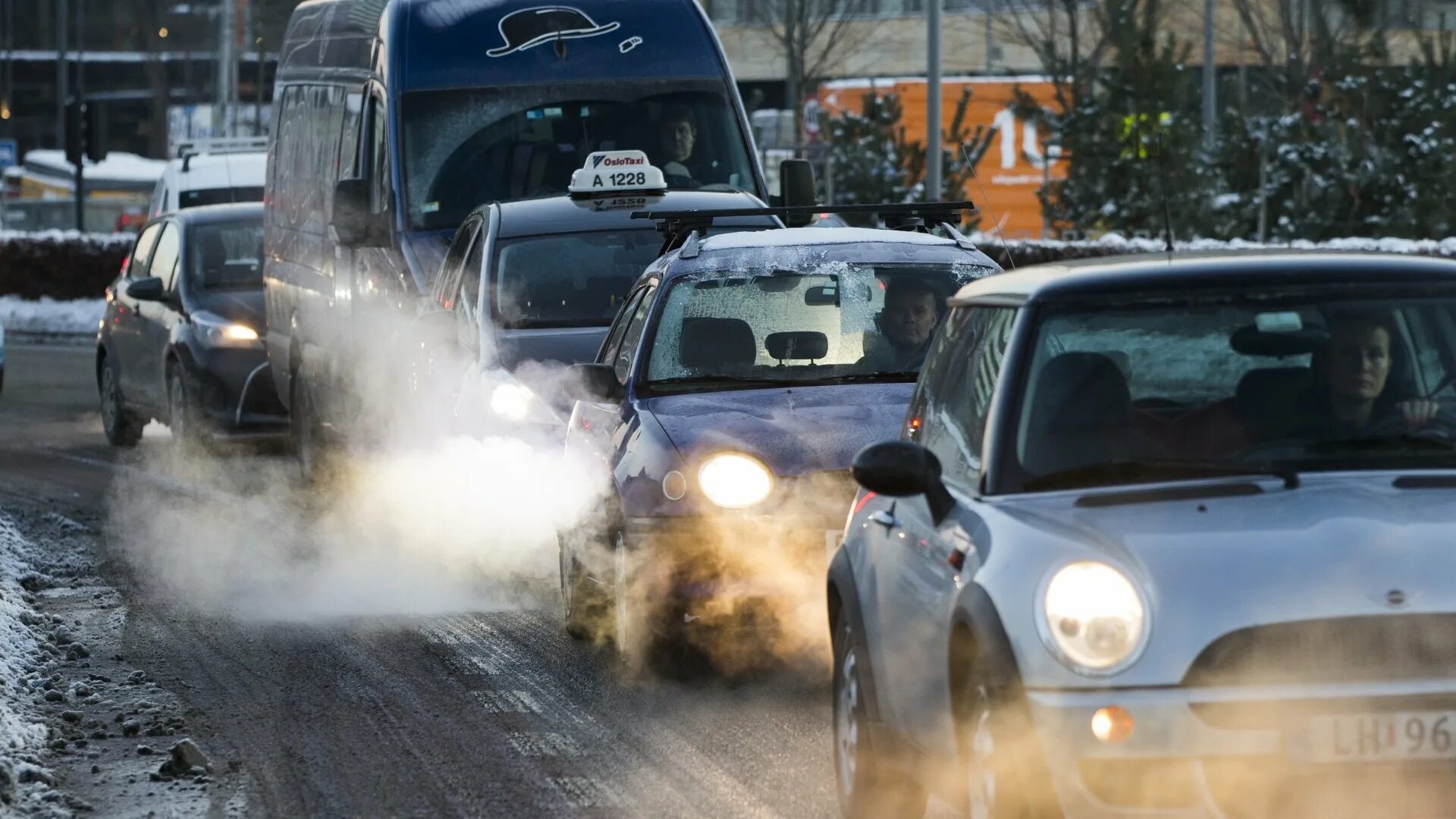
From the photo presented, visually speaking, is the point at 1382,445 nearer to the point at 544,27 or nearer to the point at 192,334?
the point at 544,27

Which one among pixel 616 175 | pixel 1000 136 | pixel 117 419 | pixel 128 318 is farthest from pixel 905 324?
pixel 1000 136

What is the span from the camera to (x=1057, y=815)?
5027 mm


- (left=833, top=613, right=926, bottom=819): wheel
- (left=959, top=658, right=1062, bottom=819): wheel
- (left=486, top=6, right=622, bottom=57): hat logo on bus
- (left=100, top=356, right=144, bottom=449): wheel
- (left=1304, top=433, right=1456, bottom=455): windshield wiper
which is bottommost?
(left=100, top=356, right=144, bottom=449): wheel

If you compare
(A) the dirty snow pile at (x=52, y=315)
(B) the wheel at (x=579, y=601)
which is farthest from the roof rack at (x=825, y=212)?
(A) the dirty snow pile at (x=52, y=315)

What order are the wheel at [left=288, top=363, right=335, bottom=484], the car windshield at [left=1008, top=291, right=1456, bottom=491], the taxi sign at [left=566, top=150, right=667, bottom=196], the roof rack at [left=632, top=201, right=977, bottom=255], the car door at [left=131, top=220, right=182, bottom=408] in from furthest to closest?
the car door at [left=131, top=220, right=182, bottom=408]
the wheel at [left=288, top=363, right=335, bottom=484]
the taxi sign at [left=566, top=150, right=667, bottom=196]
the roof rack at [left=632, top=201, right=977, bottom=255]
the car windshield at [left=1008, top=291, right=1456, bottom=491]

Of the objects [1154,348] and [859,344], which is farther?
[859,344]

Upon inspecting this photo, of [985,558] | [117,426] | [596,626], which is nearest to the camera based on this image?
[985,558]

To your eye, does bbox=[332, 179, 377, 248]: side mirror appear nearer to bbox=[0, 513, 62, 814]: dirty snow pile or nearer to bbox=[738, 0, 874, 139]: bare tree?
bbox=[0, 513, 62, 814]: dirty snow pile

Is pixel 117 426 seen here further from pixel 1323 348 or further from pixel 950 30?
pixel 950 30

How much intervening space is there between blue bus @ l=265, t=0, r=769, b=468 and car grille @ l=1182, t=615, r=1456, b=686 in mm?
10647

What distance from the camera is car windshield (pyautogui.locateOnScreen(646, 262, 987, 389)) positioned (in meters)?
9.82

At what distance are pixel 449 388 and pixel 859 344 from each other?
3.03 metres

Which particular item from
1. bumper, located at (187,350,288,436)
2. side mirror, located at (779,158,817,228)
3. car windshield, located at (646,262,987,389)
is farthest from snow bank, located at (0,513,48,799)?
side mirror, located at (779,158,817,228)

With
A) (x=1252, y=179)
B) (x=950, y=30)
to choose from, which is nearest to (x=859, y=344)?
(x=1252, y=179)
